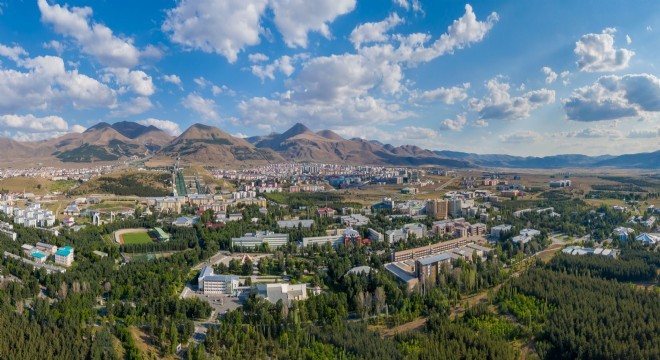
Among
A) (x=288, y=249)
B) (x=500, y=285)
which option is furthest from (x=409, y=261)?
(x=288, y=249)

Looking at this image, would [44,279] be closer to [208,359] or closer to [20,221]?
[208,359]

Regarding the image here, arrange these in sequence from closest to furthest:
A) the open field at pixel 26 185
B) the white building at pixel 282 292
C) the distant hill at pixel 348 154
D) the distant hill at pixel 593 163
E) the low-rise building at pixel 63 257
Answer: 1. the white building at pixel 282 292
2. the low-rise building at pixel 63 257
3. the open field at pixel 26 185
4. the distant hill at pixel 593 163
5. the distant hill at pixel 348 154

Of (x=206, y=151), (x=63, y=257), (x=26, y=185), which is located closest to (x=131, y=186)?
(x=26, y=185)

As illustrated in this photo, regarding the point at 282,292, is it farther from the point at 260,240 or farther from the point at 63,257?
the point at 63,257

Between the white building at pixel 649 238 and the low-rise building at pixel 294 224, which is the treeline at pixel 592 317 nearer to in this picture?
the white building at pixel 649 238

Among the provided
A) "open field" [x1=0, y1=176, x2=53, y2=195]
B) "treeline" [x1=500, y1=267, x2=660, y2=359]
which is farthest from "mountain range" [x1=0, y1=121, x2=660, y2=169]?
"treeline" [x1=500, y1=267, x2=660, y2=359]

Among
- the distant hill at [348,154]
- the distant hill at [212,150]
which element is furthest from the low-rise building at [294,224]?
the distant hill at [348,154]

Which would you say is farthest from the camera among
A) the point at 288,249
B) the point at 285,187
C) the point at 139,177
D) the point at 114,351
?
the point at 285,187
